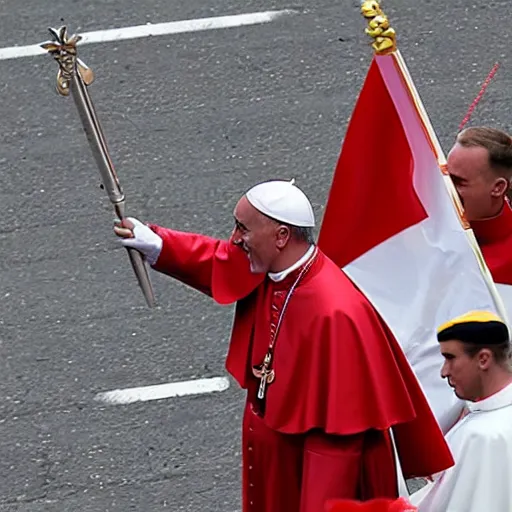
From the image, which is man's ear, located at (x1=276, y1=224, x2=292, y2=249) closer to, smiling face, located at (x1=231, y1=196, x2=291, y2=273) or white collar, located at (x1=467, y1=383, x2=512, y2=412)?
smiling face, located at (x1=231, y1=196, x2=291, y2=273)

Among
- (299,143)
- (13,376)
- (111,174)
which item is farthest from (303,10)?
(111,174)

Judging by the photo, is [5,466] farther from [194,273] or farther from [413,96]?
[413,96]

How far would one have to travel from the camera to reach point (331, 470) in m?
4.62

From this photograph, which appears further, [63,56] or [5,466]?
[5,466]

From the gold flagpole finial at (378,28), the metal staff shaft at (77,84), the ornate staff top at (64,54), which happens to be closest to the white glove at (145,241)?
the metal staff shaft at (77,84)

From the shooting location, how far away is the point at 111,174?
463cm

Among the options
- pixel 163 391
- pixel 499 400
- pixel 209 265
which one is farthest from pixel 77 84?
pixel 163 391

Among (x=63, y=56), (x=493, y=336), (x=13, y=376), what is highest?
(x=63, y=56)

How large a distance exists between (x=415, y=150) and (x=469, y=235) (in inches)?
15.5

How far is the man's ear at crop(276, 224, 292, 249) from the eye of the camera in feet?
15.4

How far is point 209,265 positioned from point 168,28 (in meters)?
4.59

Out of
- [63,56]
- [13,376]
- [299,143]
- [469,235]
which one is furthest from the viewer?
[299,143]

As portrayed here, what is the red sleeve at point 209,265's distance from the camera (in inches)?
193

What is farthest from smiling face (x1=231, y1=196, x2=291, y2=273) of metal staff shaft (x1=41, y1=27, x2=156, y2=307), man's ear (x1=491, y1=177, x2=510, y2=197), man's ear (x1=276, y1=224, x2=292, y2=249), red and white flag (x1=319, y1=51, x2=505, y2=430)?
man's ear (x1=491, y1=177, x2=510, y2=197)
